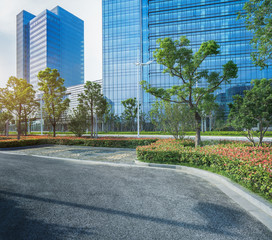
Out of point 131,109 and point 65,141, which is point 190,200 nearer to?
point 65,141

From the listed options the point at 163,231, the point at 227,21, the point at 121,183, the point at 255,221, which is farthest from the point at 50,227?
the point at 227,21

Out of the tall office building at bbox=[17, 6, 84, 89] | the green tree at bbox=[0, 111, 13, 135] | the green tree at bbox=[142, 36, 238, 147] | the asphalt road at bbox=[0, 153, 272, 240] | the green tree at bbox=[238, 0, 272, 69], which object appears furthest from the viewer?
the tall office building at bbox=[17, 6, 84, 89]

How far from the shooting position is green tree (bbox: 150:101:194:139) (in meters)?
13.2

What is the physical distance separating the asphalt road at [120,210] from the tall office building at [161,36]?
50.0m

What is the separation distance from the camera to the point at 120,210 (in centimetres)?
389

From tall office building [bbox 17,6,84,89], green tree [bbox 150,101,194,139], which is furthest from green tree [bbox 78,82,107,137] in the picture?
tall office building [bbox 17,6,84,89]

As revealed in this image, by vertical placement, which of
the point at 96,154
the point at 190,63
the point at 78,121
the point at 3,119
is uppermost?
the point at 190,63

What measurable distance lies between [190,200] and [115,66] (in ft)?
194

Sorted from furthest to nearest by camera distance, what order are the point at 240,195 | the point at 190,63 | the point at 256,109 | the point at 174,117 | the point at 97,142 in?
the point at 97,142
the point at 174,117
the point at 190,63
the point at 256,109
the point at 240,195

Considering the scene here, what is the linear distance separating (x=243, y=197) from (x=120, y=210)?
10.9 ft

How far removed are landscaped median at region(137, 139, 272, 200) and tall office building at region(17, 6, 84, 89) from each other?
10442 centimetres

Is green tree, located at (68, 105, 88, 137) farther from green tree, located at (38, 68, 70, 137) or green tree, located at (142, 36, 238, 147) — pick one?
green tree, located at (142, 36, 238, 147)

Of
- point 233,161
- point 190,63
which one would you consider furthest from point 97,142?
point 233,161

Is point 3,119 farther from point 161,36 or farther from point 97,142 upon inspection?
point 161,36
